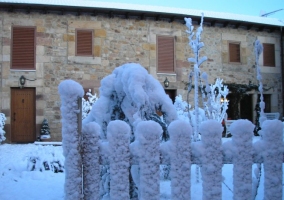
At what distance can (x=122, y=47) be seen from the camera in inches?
482

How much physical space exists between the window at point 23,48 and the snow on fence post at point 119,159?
34.2 feet

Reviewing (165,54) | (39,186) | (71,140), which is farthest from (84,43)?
(71,140)

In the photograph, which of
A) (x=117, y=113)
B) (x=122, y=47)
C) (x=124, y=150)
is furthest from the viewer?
(x=122, y=47)

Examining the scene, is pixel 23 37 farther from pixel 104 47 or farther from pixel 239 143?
pixel 239 143

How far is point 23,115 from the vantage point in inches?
450

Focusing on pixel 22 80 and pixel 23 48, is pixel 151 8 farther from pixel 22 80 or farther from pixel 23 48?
pixel 22 80

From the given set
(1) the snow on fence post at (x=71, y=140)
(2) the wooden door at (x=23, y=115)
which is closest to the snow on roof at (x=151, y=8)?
(2) the wooden door at (x=23, y=115)

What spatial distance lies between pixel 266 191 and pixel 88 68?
10.5 meters

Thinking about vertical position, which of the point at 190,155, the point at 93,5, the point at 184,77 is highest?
the point at 93,5

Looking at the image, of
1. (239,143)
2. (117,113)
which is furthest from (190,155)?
(117,113)

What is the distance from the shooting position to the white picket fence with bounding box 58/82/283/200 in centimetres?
191

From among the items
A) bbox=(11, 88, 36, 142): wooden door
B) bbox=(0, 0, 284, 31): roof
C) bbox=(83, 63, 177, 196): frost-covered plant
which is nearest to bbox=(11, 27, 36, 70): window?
bbox=(0, 0, 284, 31): roof

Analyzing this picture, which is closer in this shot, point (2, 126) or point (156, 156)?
point (156, 156)

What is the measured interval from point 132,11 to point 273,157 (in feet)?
35.4
